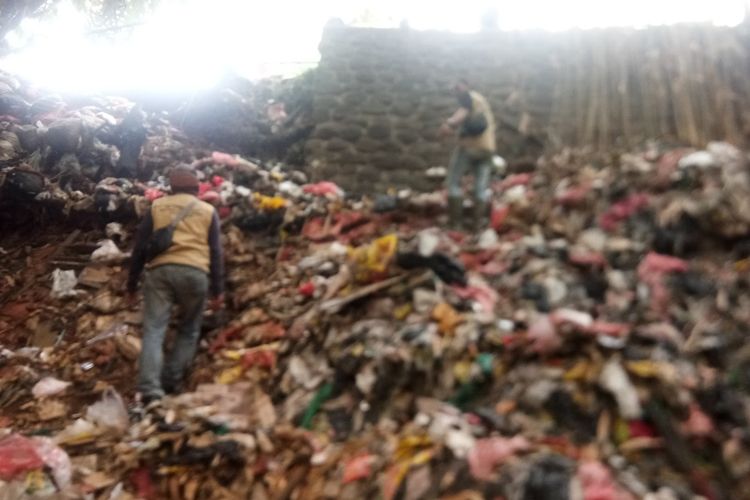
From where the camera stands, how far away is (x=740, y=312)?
4.21m

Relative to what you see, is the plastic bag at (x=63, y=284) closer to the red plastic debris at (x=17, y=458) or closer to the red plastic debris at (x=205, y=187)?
the red plastic debris at (x=205, y=187)

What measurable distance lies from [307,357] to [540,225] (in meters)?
2.68

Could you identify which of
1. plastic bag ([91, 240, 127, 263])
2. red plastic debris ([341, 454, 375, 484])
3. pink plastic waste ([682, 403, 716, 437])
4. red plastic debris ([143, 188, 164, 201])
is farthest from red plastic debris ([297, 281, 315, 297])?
pink plastic waste ([682, 403, 716, 437])

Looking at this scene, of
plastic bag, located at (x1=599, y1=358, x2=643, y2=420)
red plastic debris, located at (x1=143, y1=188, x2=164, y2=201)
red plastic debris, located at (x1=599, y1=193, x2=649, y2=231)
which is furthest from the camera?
red plastic debris, located at (x1=143, y1=188, x2=164, y2=201)

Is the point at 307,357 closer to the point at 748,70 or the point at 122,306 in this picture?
the point at 122,306

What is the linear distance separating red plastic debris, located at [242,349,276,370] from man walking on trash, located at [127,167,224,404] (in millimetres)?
472

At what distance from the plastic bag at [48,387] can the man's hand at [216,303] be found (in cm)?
135

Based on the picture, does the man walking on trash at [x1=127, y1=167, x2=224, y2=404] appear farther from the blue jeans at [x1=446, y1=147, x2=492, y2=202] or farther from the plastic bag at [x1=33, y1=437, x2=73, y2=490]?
the blue jeans at [x1=446, y1=147, x2=492, y2=202]

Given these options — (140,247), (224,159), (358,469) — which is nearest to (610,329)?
(358,469)

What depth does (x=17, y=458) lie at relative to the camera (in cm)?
368

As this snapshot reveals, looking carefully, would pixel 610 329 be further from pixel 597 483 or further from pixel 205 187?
pixel 205 187

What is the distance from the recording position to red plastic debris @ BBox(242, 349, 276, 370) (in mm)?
4941

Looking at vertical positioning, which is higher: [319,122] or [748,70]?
[748,70]

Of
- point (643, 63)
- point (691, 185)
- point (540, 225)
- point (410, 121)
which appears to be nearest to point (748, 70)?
point (643, 63)
